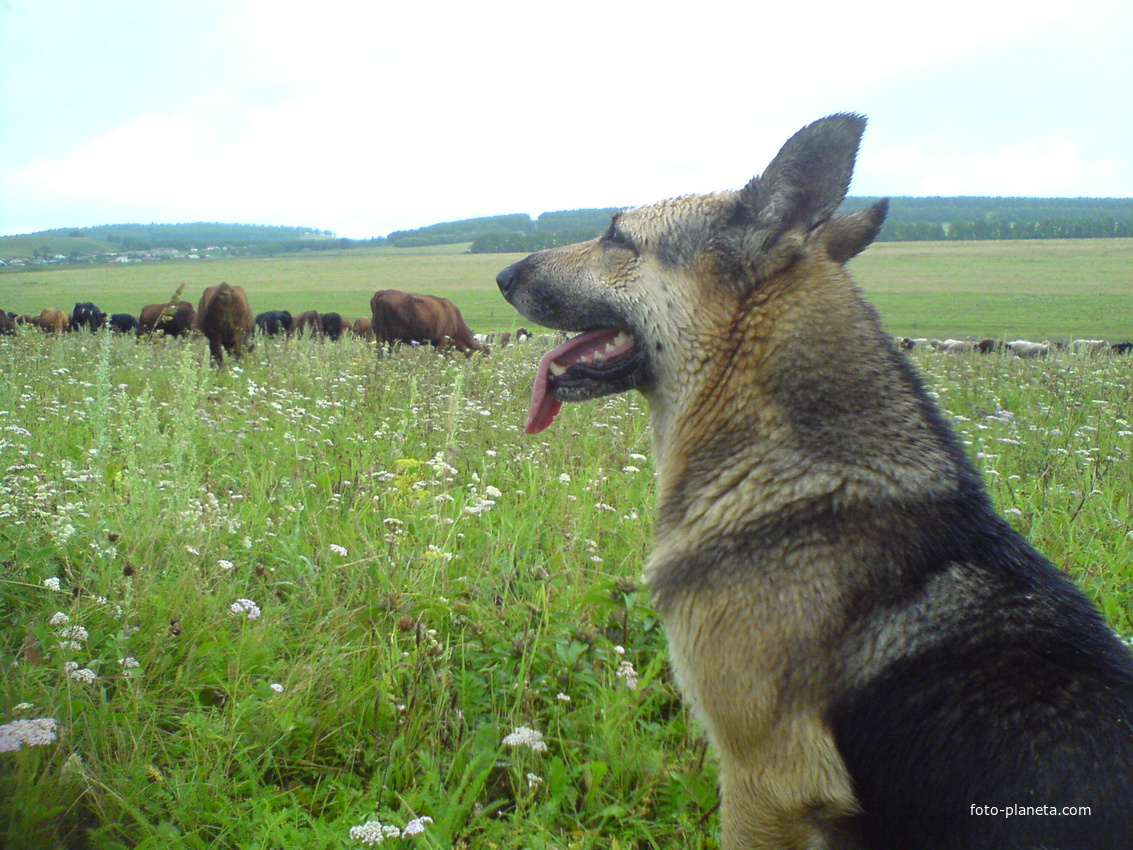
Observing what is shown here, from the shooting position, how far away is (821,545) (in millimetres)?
1998

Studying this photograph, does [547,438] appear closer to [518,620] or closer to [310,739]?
[518,620]

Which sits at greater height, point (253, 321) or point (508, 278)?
point (508, 278)

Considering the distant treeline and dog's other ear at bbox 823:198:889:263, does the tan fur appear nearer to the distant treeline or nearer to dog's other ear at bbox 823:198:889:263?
dog's other ear at bbox 823:198:889:263

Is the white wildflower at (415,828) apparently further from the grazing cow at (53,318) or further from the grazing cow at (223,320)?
the grazing cow at (53,318)

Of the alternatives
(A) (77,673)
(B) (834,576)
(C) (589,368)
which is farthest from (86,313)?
(B) (834,576)

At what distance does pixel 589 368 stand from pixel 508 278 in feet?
2.37

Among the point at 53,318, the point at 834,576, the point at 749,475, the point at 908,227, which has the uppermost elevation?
the point at 908,227

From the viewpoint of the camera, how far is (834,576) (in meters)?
1.93

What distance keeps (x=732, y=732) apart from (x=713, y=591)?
1.26 ft

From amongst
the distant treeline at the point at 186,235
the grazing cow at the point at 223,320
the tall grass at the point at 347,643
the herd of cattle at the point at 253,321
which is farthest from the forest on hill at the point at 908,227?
the tall grass at the point at 347,643

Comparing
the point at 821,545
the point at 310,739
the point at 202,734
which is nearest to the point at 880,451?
the point at 821,545

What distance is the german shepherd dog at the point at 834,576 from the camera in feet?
5.01

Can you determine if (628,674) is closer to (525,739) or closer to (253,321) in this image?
(525,739)

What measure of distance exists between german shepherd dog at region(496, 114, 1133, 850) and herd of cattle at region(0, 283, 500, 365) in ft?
30.7
